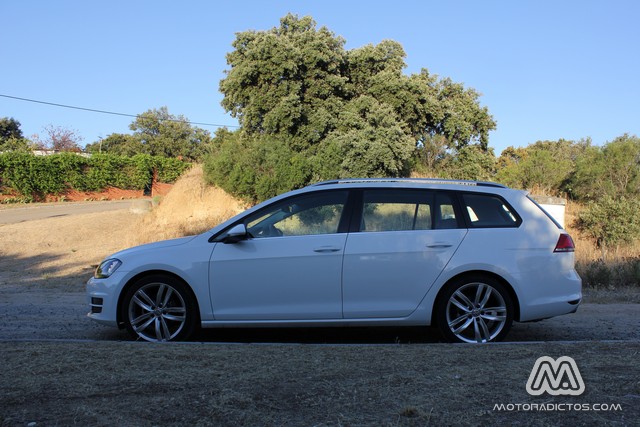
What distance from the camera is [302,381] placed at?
4148mm

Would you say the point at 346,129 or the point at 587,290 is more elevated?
the point at 346,129

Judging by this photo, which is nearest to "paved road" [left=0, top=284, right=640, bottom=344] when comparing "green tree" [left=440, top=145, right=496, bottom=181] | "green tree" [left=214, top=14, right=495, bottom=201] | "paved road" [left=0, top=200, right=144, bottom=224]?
"green tree" [left=214, top=14, right=495, bottom=201]

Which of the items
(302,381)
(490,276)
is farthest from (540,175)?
(302,381)

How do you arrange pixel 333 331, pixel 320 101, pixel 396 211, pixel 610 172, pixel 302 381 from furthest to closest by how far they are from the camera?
1. pixel 610 172
2. pixel 320 101
3. pixel 333 331
4. pixel 396 211
5. pixel 302 381

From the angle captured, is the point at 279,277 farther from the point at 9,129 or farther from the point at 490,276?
the point at 9,129

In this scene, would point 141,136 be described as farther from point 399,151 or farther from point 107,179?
point 399,151

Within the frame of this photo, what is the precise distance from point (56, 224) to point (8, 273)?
8.60 m

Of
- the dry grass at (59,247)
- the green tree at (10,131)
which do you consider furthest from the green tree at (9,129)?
the dry grass at (59,247)

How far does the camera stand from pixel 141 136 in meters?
68.2

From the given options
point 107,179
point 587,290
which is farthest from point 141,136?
point 587,290

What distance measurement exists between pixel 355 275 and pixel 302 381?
1.85 metres

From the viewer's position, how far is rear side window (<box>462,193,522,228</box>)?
20.0 ft

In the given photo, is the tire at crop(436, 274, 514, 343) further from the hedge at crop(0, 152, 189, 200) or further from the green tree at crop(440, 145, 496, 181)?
the hedge at crop(0, 152, 189, 200)

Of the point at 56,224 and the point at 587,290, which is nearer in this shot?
the point at 587,290
